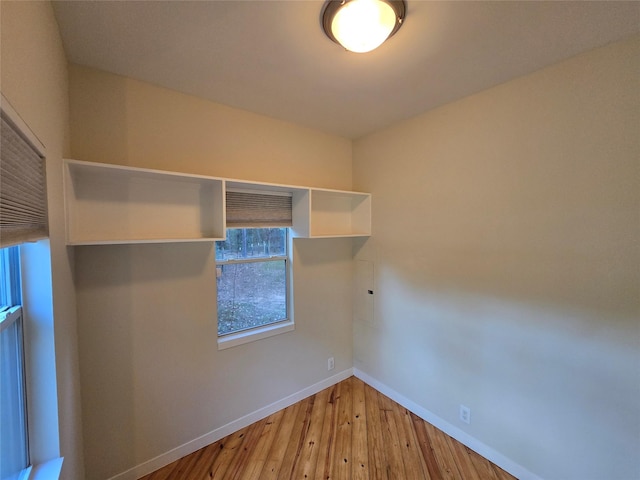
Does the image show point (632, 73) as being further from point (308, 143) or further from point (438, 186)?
point (308, 143)

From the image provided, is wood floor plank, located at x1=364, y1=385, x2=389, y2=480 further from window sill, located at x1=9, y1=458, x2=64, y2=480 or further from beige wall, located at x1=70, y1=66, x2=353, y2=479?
window sill, located at x1=9, y1=458, x2=64, y2=480

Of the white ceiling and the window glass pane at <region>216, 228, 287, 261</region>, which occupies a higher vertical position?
the white ceiling

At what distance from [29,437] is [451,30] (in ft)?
8.30

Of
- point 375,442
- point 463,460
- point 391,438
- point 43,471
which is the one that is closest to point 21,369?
point 43,471

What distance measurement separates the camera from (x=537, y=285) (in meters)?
1.58

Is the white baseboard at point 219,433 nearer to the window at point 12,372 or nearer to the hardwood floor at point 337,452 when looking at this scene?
the hardwood floor at point 337,452

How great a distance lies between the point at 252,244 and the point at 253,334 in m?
0.76

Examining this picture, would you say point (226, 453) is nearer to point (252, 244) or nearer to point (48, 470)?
point (48, 470)

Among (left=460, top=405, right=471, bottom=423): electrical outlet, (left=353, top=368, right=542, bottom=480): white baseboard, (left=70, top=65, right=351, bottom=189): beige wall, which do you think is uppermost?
(left=70, top=65, right=351, bottom=189): beige wall

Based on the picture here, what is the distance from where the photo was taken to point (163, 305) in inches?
68.8

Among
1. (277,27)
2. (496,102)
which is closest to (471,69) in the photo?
(496,102)

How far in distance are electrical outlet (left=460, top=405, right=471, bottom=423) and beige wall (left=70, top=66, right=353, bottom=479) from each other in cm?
138

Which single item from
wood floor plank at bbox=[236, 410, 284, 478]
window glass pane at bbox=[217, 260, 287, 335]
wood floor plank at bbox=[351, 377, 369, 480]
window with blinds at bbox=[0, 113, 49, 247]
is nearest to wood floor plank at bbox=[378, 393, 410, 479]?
wood floor plank at bbox=[351, 377, 369, 480]

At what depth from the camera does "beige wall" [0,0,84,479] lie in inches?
29.9
